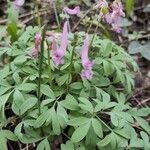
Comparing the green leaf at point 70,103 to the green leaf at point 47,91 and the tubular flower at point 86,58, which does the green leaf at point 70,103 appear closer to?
the green leaf at point 47,91

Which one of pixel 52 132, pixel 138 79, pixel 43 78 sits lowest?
pixel 138 79

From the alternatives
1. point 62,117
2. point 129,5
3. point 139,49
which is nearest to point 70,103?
point 62,117

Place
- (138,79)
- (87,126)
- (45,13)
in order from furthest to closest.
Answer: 1. (45,13)
2. (138,79)
3. (87,126)

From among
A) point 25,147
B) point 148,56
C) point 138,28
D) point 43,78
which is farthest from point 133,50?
point 25,147

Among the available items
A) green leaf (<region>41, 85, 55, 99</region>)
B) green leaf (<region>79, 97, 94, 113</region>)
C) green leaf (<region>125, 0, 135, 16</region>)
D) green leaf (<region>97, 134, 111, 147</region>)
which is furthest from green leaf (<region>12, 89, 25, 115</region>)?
green leaf (<region>125, 0, 135, 16</region>)

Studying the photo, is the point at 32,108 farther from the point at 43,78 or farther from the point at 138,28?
the point at 138,28

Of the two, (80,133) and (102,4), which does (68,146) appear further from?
(102,4)

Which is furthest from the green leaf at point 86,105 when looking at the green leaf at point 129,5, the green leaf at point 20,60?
the green leaf at point 129,5
